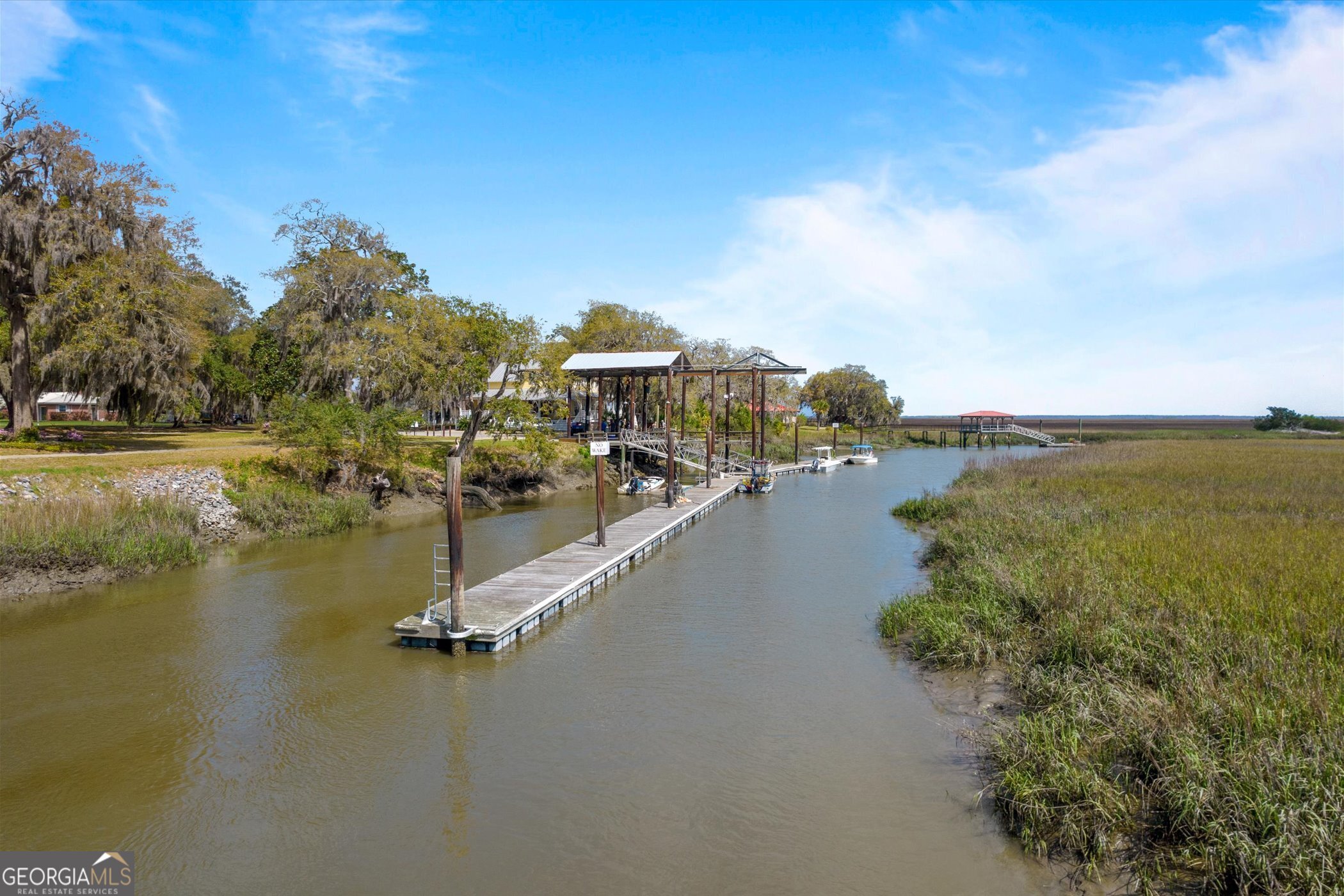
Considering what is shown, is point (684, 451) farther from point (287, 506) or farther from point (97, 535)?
point (97, 535)

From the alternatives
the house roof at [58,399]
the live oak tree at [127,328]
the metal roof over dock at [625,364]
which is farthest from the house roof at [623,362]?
the house roof at [58,399]

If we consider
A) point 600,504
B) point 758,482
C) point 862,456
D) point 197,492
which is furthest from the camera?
point 862,456

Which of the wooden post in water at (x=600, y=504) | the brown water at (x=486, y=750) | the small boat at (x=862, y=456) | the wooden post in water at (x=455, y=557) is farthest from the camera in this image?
the small boat at (x=862, y=456)

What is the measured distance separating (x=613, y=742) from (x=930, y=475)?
46.3 m

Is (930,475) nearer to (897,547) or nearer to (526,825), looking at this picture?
(897,547)

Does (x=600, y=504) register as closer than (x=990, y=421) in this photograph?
Yes

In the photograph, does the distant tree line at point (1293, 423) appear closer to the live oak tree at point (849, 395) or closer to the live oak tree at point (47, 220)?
the live oak tree at point (849, 395)

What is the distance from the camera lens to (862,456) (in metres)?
63.4

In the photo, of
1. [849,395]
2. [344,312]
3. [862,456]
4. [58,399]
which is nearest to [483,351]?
[344,312]

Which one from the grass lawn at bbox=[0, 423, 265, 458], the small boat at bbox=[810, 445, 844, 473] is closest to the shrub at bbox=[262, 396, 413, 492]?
the grass lawn at bbox=[0, 423, 265, 458]

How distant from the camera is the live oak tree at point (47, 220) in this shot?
27.4 metres

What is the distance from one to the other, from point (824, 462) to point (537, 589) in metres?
43.8

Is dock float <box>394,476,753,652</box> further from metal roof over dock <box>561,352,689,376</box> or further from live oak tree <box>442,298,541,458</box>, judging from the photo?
metal roof over dock <box>561,352,689,376</box>

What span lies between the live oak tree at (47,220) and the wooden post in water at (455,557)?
2393 cm
